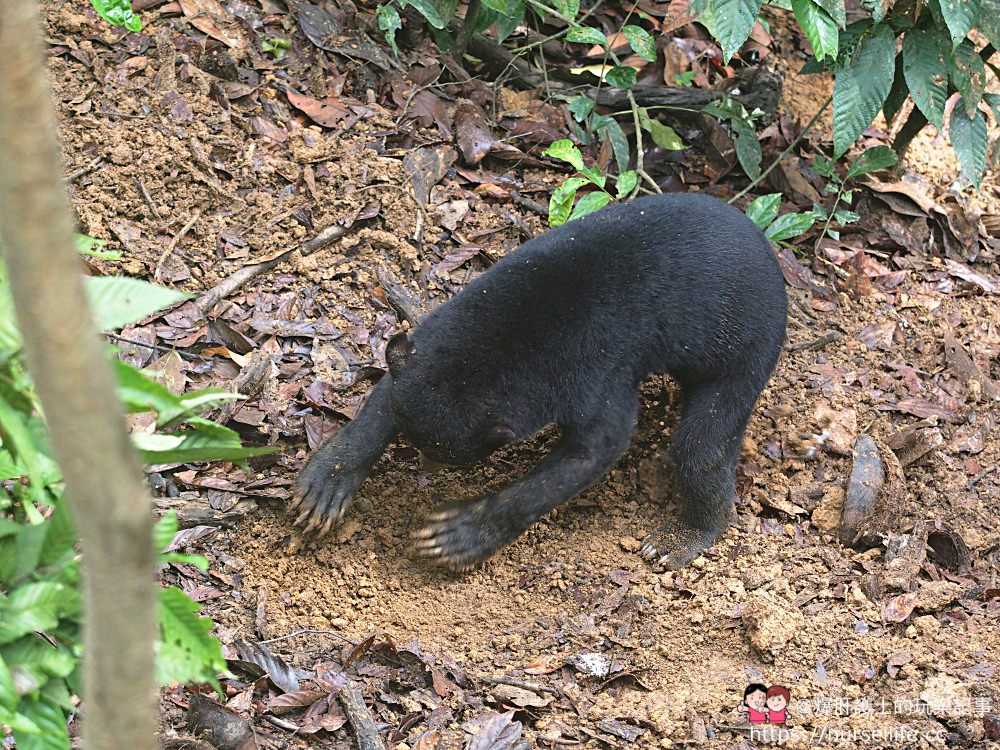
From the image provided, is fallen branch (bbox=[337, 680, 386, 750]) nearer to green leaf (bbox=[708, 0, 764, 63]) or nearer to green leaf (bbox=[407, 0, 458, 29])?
green leaf (bbox=[708, 0, 764, 63])

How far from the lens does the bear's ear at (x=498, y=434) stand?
4.98 metres

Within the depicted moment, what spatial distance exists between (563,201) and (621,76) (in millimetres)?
1266

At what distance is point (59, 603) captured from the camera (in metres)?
2.31

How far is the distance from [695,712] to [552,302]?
80.3 inches

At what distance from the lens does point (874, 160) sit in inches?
281

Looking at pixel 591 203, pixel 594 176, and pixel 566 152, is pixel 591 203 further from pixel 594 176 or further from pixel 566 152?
pixel 566 152

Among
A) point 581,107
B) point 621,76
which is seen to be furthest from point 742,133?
point 581,107

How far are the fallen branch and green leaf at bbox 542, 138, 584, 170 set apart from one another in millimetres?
3813

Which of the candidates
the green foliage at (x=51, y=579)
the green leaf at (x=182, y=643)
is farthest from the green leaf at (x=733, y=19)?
the green leaf at (x=182, y=643)

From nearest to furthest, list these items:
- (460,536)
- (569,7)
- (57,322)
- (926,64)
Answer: (57,322) → (460,536) → (926,64) → (569,7)

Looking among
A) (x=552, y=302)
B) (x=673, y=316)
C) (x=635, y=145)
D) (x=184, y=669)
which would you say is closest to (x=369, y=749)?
(x=184, y=669)

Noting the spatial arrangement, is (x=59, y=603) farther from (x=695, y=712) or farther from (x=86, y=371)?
(x=695, y=712)

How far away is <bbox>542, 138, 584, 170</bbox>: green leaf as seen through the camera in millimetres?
6719

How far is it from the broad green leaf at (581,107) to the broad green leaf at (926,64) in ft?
6.92
